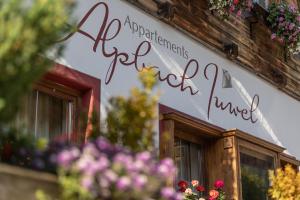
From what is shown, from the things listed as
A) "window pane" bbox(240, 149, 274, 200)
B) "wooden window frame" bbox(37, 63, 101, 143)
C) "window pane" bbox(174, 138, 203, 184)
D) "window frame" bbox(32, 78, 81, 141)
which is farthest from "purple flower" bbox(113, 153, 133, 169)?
"window pane" bbox(240, 149, 274, 200)

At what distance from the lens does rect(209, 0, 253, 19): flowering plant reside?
7949mm

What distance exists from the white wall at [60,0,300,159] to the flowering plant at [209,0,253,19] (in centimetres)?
53

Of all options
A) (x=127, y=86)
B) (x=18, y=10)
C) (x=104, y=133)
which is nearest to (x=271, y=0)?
(x=127, y=86)

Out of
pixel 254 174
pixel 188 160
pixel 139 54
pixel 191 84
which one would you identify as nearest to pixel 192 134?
pixel 188 160

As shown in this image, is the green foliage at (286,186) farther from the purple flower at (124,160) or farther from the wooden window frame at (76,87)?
the purple flower at (124,160)

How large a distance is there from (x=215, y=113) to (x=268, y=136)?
1416 mm

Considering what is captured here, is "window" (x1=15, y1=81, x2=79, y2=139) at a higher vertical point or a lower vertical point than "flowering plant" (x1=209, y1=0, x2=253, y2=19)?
lower

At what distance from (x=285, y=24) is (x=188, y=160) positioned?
9.52ft

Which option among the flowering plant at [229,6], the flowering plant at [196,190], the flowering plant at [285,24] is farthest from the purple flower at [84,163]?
the flowering plant at [285,24]

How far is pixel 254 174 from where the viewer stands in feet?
25.7

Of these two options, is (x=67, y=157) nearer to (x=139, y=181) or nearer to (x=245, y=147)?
(x=139, y=181)

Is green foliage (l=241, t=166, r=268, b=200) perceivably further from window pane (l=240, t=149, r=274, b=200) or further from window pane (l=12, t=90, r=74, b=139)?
window pane (l=12, t=90, r=74, b=139)

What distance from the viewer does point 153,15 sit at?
23.0ft

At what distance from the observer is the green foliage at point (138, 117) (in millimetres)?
3852
